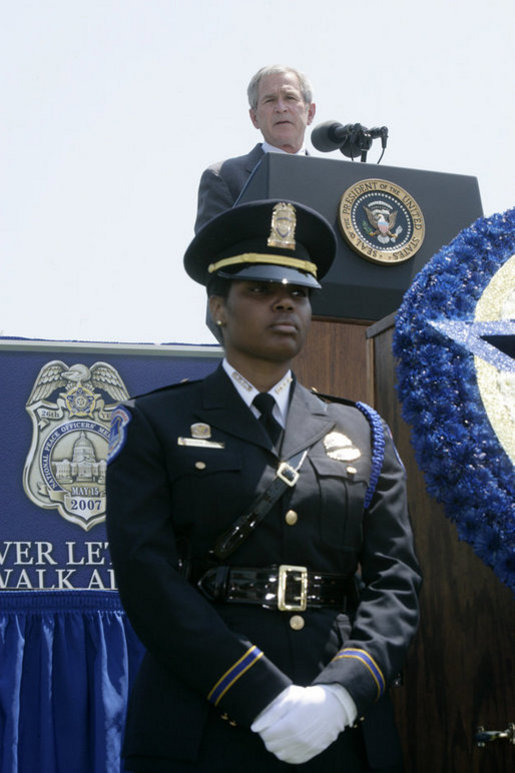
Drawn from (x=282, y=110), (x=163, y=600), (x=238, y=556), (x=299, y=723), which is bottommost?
(x=299, y=723)

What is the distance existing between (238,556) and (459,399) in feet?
2.48

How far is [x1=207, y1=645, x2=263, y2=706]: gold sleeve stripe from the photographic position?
212 cm

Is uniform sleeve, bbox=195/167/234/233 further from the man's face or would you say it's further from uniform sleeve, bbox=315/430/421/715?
uniform sleeve, bbox=315/430/421/715

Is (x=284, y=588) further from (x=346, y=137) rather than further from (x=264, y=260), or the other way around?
(x=346, y=137)

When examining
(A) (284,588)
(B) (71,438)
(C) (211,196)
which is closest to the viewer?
(A) (284,588)

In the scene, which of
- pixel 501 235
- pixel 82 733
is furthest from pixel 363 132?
pixel 82 733

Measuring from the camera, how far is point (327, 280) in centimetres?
334

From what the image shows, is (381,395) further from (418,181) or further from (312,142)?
(312,142)

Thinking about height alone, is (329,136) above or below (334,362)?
above

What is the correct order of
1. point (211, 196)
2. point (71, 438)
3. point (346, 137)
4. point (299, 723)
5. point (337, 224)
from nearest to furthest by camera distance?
point (299, 723), point (337, 224), point (71, 438), point (346, 137), point (211, 196)

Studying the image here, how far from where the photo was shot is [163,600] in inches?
86.6

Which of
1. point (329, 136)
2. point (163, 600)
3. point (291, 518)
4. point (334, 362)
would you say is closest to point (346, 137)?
point (329, 136)

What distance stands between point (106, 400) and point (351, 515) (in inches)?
58.1

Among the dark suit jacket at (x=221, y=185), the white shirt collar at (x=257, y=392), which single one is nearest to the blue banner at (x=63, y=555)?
the dark suit jacket at (x=221, y=185)
